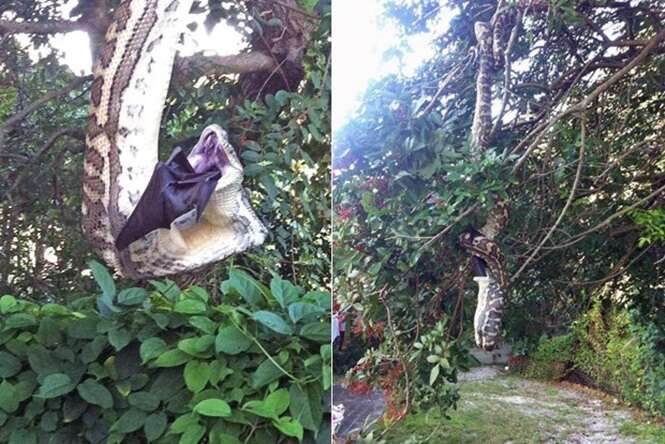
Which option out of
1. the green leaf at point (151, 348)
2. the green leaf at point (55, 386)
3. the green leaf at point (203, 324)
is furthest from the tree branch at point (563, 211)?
the green leaf at point (55, 386)

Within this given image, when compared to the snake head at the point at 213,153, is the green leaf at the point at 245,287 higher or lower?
lower

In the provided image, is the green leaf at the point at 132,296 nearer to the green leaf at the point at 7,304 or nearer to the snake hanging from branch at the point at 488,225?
the green leaf at the point at 7,304

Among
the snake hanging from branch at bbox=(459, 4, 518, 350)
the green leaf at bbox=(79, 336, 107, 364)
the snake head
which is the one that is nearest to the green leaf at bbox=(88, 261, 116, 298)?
the green leaf at bbox=(79, 336, 107, 364)

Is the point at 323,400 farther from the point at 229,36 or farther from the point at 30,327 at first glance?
the point at 229,36

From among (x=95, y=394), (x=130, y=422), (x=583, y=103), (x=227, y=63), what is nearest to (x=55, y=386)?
(x=95, y=394)

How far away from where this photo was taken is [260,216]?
1535 millimetres

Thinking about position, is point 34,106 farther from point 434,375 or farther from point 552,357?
point 552,357

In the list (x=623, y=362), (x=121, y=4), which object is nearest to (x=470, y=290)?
(x=623, y=362)

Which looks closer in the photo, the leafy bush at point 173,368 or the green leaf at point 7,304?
the leafy bush at point 173,368

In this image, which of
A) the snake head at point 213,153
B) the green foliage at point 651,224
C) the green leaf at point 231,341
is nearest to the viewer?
the green foliage at point 651,224

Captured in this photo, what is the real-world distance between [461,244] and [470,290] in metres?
0.11

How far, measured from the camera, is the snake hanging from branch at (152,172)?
4.91 feet

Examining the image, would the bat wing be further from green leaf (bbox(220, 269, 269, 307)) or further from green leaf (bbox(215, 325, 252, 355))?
green leaf (bbox(215, 325, 252, 355))

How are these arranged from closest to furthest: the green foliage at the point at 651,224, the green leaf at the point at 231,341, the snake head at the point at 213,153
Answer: the green foliage at the point at 651,224
the green leaf at the point at 231,341
the snake head at the point at 213,153
